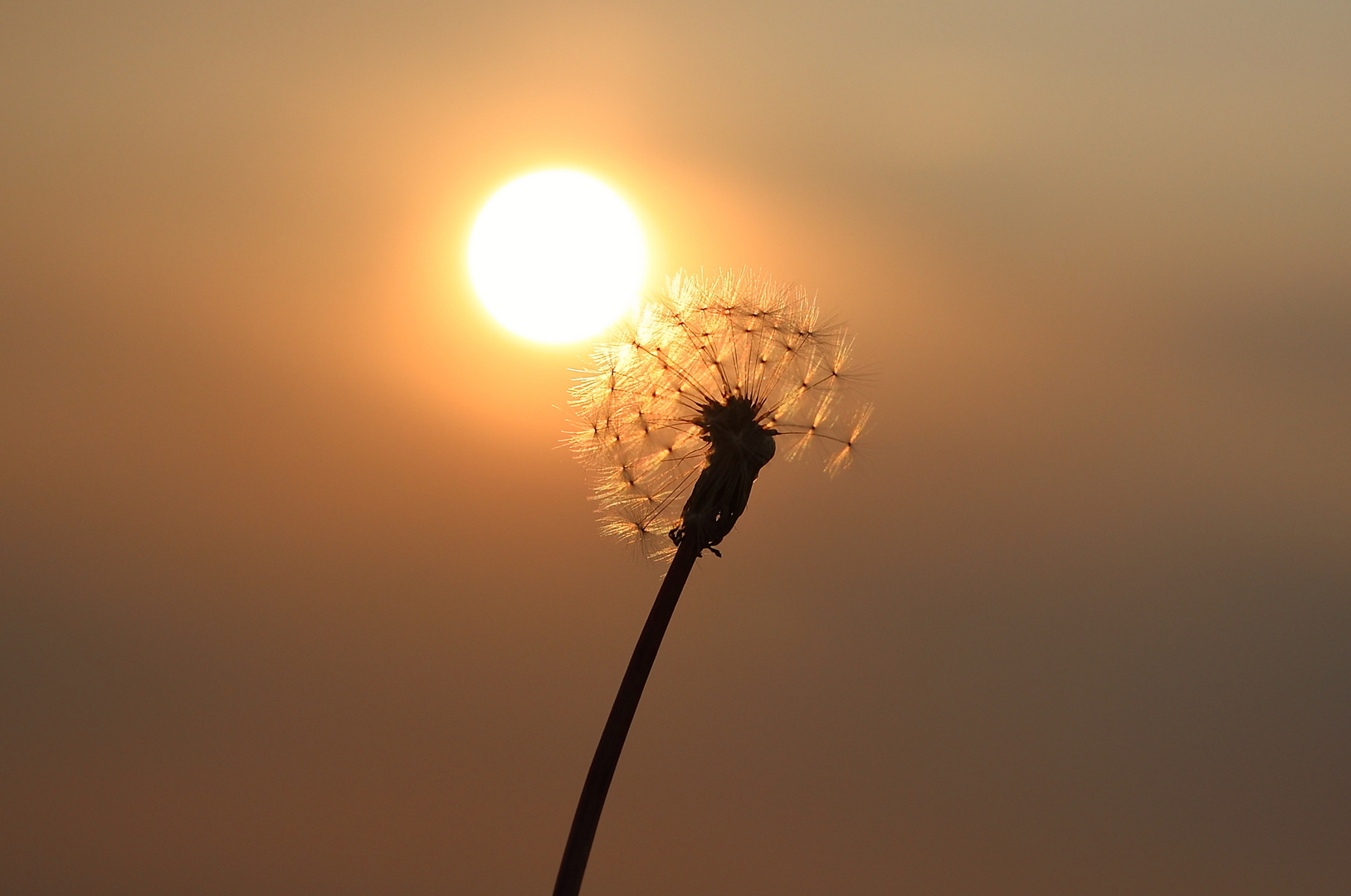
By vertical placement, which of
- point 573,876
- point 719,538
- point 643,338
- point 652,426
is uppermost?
point 643,338

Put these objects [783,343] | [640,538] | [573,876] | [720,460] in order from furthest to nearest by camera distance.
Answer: [783,343], [640,538], [720,460], [573,876]

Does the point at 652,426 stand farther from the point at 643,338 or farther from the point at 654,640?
the point at 654,640

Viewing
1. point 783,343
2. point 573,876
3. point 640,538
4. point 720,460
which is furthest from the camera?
point 783,343

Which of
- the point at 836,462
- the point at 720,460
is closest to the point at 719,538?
the point at 720,460

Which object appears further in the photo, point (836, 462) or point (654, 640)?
point (836, 462)

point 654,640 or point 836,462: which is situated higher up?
point 836,462

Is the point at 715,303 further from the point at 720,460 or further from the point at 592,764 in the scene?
the point at 592,764
